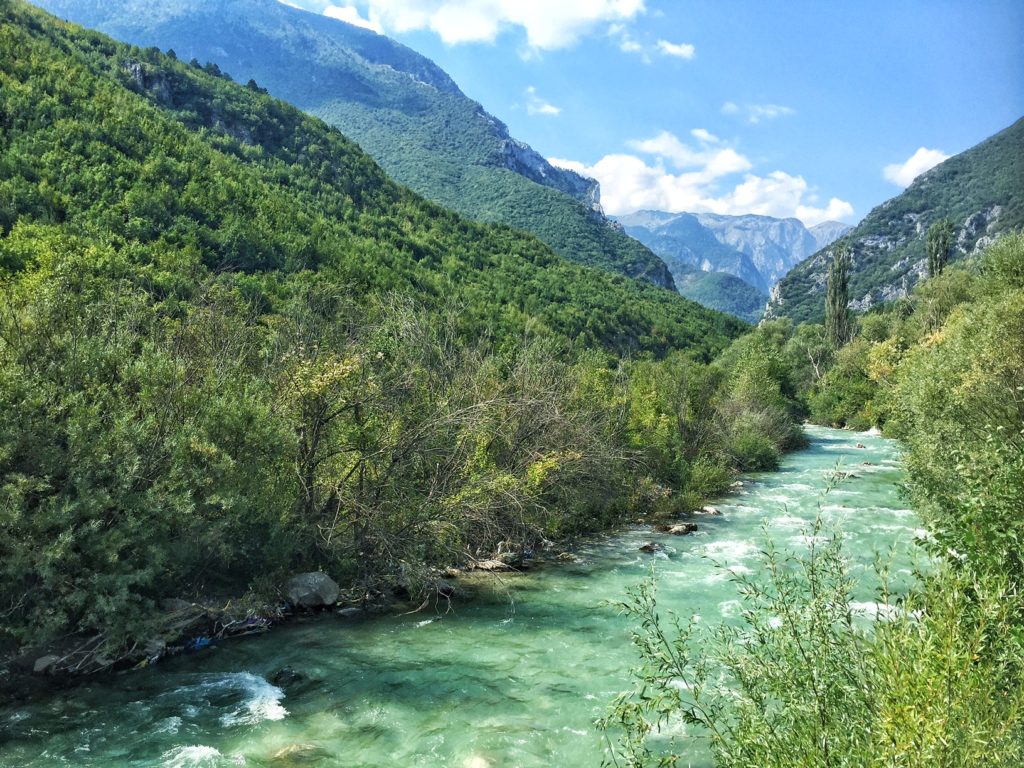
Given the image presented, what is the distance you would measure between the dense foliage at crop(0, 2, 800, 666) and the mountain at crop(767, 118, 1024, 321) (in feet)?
381

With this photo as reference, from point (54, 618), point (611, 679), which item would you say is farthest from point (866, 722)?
point (54, 618)

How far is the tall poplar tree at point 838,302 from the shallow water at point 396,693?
81886 mm

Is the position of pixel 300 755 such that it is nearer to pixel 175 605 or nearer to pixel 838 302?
pixel 175 605

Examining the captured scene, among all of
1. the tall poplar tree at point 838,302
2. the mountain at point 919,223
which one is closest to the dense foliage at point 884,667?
the tall poplar tree at point 838,302

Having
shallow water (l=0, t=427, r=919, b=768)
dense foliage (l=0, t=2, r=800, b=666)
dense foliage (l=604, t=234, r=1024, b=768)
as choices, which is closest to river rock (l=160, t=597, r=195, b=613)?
dense foliage (l=0, t=2, r=800, b=666)

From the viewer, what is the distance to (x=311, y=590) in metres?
14.6

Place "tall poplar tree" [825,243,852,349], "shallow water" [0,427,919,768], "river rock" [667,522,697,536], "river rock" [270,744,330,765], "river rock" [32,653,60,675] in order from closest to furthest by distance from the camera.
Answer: "river rock" [270,744,330,765] < "shallow water" [0,427,919,768] < "river rock" [32,653,60,675] < "river rock" [667,522,697,536] < "tall poplar tree" [825,243,852,349]

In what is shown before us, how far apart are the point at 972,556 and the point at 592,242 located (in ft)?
391

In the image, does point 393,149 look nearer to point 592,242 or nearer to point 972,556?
point 592,242

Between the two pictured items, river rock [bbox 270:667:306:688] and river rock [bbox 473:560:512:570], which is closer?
river rock [bbox 270:667:306:688]

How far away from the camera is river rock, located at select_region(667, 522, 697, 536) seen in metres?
22.5

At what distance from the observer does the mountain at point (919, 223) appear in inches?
5201

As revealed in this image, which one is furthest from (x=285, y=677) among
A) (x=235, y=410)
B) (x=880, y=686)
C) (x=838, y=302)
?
(x=838, y=302)

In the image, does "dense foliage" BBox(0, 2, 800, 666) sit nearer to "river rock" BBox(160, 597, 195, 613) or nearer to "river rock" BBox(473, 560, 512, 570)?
"river rock" BBox(160, 597, 195, 613)
